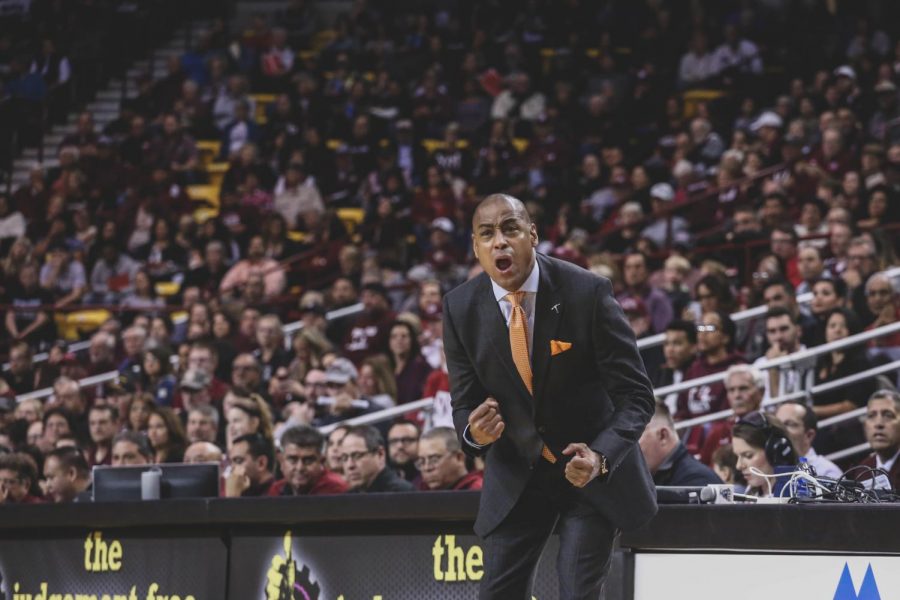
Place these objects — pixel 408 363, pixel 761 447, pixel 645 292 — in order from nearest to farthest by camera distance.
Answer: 1. pixel 761 447
2. pixel 408 363
3. pixel 645 292

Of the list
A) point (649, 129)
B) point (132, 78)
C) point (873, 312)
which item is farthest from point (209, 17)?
point (873, 312)

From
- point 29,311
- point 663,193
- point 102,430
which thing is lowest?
point 102,430

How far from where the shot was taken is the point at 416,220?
16672 mm

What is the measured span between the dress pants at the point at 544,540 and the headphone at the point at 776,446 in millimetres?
2681

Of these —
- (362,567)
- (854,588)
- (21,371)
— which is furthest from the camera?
(21,371)

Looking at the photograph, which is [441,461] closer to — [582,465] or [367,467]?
[367,467]

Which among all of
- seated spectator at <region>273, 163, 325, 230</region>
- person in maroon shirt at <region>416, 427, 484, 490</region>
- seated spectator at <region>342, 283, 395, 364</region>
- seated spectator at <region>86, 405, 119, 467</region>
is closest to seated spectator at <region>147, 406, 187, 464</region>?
seated spectator at <region>86, 405, 119, 467</region>

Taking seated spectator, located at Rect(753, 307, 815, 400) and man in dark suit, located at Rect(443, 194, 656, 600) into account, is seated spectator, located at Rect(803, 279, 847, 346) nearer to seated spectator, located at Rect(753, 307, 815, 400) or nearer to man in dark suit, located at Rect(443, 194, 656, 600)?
seated spectator, located at Rect(753, 307, 815, 400)

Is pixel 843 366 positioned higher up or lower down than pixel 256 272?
lower down

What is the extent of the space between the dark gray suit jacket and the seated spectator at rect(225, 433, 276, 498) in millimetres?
4238

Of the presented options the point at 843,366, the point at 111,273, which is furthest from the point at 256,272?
the point at 843,366

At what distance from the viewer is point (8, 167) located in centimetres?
2052

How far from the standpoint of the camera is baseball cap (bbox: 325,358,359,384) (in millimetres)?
10760

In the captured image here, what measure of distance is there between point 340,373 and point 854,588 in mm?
6589
